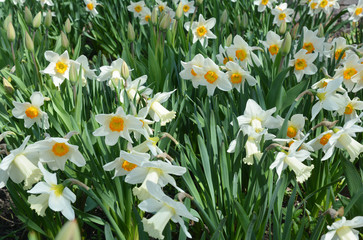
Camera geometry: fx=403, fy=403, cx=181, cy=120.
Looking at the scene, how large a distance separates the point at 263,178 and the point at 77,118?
3.03ft

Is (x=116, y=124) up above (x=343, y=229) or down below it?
above

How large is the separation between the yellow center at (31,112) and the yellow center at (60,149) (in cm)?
43

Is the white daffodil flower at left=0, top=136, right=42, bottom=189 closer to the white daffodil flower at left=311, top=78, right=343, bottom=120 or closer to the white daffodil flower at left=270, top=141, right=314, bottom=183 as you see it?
the white daffodil flower at left=270, top=141, right=314, bottom=183

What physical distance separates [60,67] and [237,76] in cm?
95

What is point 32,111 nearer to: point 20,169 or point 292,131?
point 20,169

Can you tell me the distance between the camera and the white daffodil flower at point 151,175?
51.1 inches

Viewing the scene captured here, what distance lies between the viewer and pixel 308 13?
383 cm

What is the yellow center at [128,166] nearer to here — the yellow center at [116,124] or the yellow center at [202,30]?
the yellow center at [116,124]

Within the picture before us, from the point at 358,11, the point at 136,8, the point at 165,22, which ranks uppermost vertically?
the point at 165,22

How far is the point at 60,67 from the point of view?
7.15ft

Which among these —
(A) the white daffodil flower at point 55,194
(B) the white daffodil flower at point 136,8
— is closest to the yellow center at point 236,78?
(A) the white daffodil flower at point 55,194

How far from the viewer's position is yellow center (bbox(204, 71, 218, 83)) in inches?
78.1

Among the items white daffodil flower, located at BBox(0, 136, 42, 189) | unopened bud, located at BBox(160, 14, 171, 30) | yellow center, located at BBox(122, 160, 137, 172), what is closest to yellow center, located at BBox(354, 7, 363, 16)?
unopened bud, located at BBox(160, 14, 171, 30)

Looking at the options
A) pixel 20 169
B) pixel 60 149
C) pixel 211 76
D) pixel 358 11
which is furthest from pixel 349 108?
pixel 358 11
